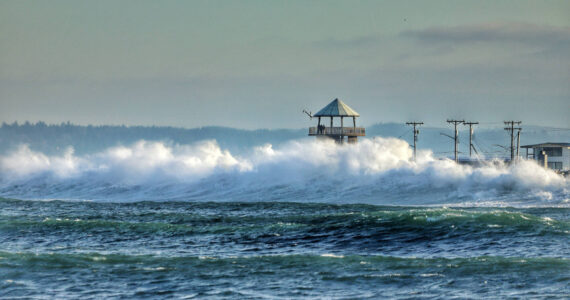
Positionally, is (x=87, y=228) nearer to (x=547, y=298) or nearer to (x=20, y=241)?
(x=20, y=241)

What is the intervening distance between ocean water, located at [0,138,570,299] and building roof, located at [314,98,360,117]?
10.1 m

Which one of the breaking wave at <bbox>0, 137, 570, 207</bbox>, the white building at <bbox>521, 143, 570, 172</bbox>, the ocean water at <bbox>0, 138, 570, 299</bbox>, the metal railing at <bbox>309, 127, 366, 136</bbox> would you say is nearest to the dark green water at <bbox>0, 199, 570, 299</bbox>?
the ocean water at <bbox>0, 138, 570, 299</bbox>

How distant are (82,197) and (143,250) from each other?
97.6ft

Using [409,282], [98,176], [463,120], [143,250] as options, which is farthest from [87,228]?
[463,120]

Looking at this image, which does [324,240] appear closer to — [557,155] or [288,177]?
[288,177]

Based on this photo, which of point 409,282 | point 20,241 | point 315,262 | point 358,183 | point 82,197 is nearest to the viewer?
point 409,282

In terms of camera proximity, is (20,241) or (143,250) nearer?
(143,250)

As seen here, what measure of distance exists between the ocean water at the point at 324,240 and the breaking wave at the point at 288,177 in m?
0.15

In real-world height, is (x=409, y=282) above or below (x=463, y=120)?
below

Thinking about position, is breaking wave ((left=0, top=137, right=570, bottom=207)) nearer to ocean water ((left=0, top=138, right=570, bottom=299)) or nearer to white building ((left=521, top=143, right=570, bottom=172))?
ocean water ((left=0, top=138, right=570, bottom=299))

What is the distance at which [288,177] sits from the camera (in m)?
47.5

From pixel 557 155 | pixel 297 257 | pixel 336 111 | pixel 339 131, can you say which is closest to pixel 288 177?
pixel 339 131

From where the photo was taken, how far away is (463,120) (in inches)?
2689

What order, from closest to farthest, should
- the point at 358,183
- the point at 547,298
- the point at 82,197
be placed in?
1. the point at 547,298
2. the point at 358,183
3. the point at 82,197
